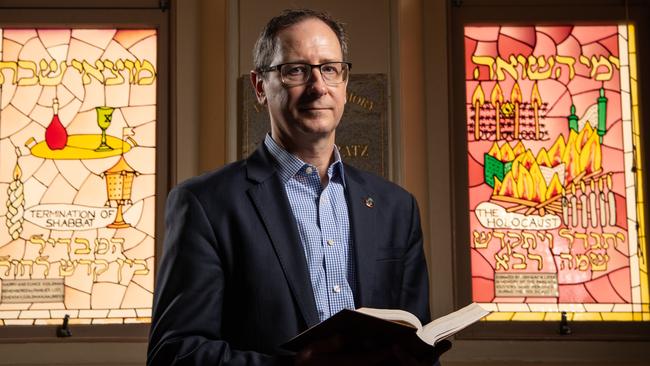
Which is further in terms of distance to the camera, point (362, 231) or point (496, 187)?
point (496, 187)

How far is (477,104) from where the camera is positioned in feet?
11.0

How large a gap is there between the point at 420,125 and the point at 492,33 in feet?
1.74

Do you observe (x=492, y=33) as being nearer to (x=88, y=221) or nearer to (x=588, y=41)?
(x=588, y=41)

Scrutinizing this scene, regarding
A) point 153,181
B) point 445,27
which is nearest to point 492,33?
point 445,27

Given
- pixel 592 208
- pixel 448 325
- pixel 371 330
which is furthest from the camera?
pixel 592 208

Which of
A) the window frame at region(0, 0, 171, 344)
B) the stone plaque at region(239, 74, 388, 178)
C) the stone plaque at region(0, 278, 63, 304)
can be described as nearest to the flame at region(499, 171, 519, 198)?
the stone plaque at region(239, 74, 388, 178)

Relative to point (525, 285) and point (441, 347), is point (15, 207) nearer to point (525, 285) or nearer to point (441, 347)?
point (525, 285)

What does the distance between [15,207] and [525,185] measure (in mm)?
2084

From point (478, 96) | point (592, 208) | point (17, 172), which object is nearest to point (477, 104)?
point (478, 96)

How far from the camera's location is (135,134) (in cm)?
331

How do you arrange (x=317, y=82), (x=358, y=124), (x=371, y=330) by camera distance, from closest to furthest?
1. (x=371, y=330)
2. (x=317, y=82)
3. (x=358, y=124)

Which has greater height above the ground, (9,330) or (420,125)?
(420,125)

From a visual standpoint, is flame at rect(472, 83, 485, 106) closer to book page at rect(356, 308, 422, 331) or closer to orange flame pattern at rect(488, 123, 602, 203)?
orange flame pattern at rect(488, 123, 602, 203)

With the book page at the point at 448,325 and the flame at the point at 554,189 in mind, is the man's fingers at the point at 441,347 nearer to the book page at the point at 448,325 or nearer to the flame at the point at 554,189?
the book page at the point at 448,325
